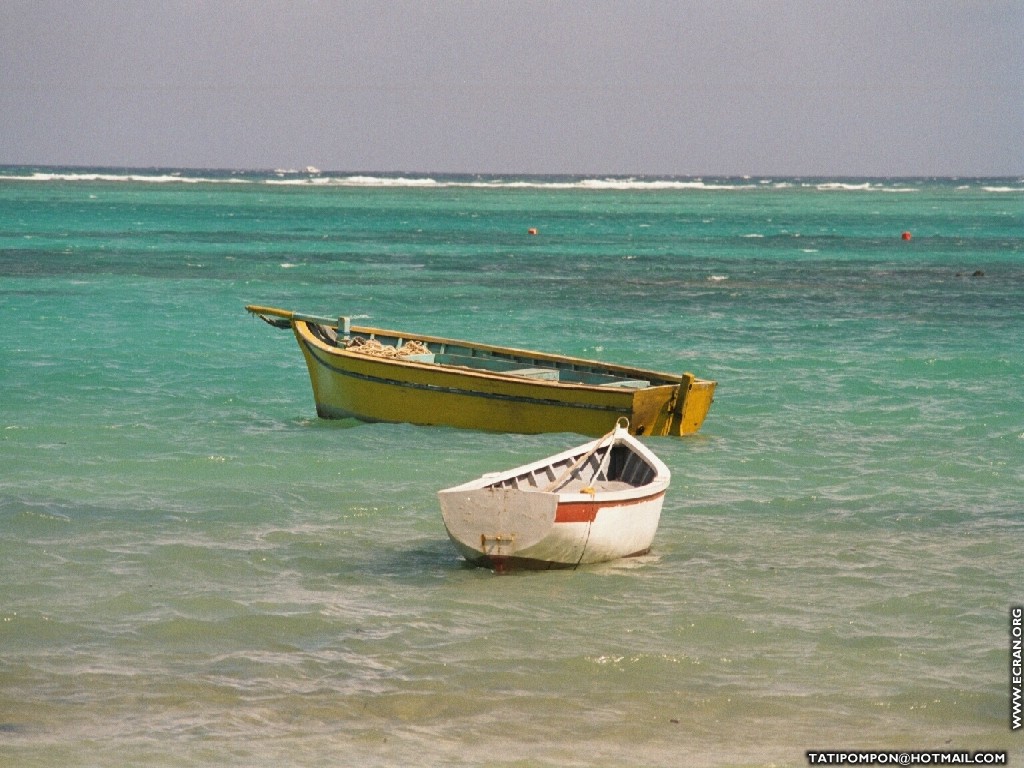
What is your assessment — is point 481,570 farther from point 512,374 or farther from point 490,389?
point 512,374

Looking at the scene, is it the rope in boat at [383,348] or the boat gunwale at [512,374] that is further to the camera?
the rope in boat at [383,348]

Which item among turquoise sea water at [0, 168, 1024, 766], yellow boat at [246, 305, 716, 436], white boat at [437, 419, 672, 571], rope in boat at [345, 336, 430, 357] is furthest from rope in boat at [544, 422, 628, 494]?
rope in boat at [345, 336, 430, 357]

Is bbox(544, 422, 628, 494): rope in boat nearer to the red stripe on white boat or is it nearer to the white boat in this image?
the white boat

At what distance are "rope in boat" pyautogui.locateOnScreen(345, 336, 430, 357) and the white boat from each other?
23.7 feet

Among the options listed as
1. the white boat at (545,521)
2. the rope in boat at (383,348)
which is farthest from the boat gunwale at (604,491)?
the rope in boat at (383,348)

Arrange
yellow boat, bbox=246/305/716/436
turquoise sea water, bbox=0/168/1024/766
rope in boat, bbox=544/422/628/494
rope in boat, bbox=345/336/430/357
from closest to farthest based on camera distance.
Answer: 1. turquoise sea water, bbox=0/168/1024/766
2. rope in boat, bbox=544/422/628/494
3. yellow boat, bbox=246/305/716/436
4. rope in boat, bbox=345/336/430/357

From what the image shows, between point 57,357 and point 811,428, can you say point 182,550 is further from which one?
point 57,357

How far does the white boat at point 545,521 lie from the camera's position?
12.1m

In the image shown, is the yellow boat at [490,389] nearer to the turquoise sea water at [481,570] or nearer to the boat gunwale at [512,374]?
the boat gunwale at [512,374]

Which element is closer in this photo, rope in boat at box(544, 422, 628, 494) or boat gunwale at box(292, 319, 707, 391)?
rope in boat at box(544, 422, 628, 494)

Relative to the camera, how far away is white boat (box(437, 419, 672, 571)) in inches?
476

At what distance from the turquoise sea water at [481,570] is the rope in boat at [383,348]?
1372 millimetres

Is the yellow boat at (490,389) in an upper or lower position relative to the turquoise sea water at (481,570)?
upper

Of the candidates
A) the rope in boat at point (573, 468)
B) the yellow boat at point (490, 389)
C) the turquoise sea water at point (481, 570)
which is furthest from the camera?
the yellow boat at point (490, 389)
